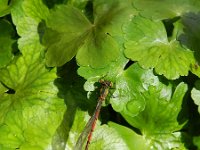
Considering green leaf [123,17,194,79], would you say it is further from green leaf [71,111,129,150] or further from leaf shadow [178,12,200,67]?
green leaf [71,111,129,150]

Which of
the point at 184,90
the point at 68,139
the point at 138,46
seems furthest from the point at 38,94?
the point at 184,90

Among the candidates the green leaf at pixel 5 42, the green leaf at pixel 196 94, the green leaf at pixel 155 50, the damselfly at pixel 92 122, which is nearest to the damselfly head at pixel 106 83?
the damselfly at pixel 92 122

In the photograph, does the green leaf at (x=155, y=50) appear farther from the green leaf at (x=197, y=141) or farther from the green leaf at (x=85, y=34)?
the green leaf at (x=197, y=141)

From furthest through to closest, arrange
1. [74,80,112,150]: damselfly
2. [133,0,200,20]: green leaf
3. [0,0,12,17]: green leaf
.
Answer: [0,0,12,17]: green leaf, [133,0,200,20]: green leaf, [74,80,112,150]: damselfly

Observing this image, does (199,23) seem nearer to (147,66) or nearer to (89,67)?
(147,66)

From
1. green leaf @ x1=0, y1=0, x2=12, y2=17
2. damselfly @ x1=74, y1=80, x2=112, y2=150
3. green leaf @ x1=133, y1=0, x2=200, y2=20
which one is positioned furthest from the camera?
green leaf @ x1=0, y1=0, x2=12, y2=17

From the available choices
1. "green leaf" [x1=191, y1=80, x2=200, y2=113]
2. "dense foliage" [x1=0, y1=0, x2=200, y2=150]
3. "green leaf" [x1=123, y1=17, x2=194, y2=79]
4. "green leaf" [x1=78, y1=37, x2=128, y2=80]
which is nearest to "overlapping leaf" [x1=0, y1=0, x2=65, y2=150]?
"dense foliage" [x1=0, y1=0, x2=200, y2=150]
